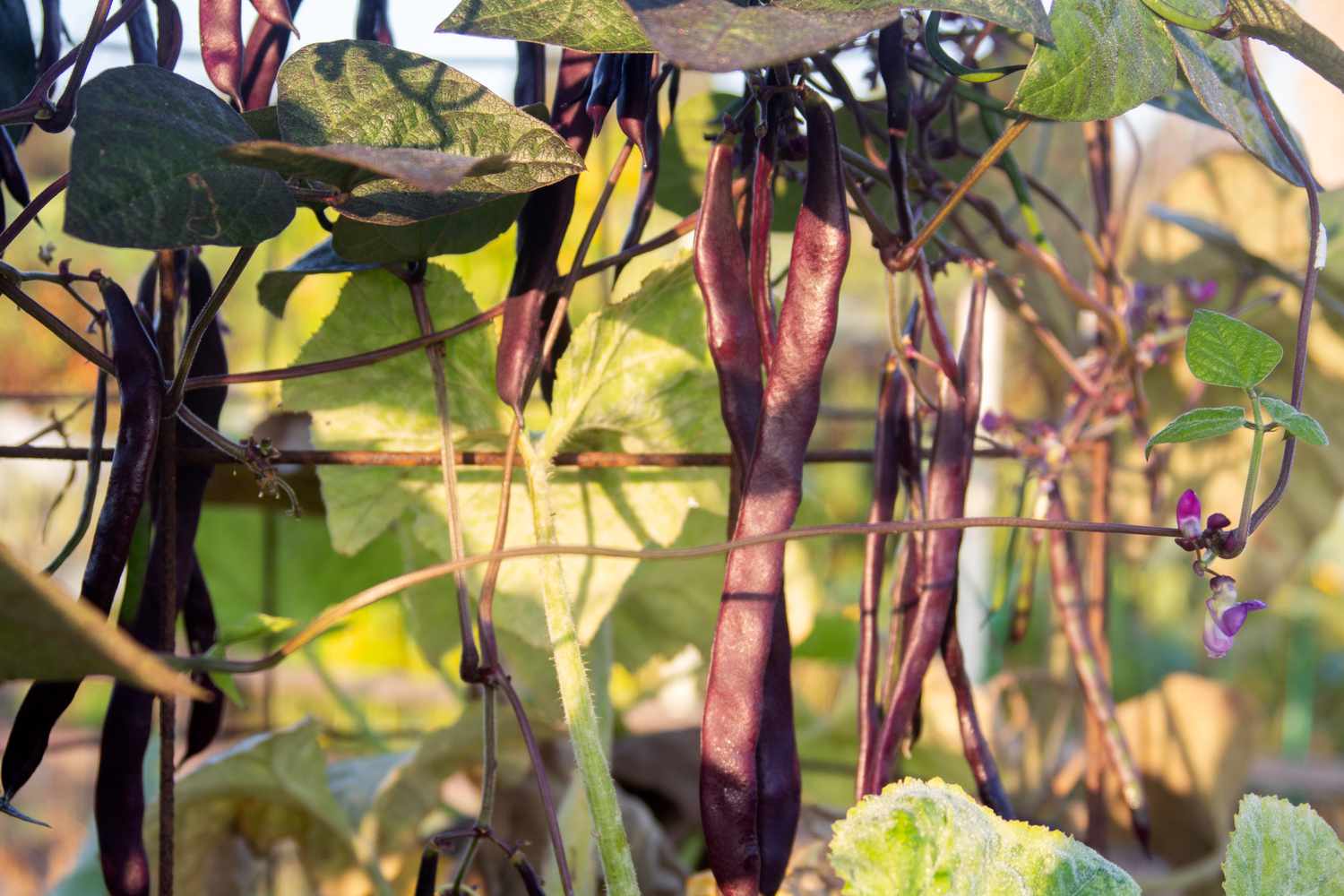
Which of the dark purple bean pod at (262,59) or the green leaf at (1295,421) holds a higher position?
the dark purple bean pod at (262,59)

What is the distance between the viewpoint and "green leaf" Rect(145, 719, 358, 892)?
0.57 meters

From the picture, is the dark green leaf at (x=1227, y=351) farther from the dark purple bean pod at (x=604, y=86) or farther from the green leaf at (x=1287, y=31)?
the dark purple bean pod at (x=604, y=86)

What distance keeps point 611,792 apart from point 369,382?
0.22 meters

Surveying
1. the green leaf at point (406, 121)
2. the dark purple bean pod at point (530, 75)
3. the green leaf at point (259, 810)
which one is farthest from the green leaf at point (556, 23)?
the green leaf at point (259, 810)

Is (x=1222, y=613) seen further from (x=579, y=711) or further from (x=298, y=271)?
(x=298, y=271)

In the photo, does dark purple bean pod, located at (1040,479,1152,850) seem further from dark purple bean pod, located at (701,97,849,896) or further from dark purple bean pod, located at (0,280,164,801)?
dark purple bean pod, located at (0,280,164,801)

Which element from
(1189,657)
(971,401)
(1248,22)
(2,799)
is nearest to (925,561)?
(971,401)

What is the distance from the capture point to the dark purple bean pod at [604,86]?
0.38 metres

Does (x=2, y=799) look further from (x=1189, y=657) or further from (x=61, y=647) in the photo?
(x=1189, y=657)

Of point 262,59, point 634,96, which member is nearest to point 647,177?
point 634,96

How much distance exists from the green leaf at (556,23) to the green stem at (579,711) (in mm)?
165

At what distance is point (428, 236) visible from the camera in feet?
1.34

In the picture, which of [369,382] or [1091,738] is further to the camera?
[1091,738]

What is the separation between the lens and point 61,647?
206 mm
